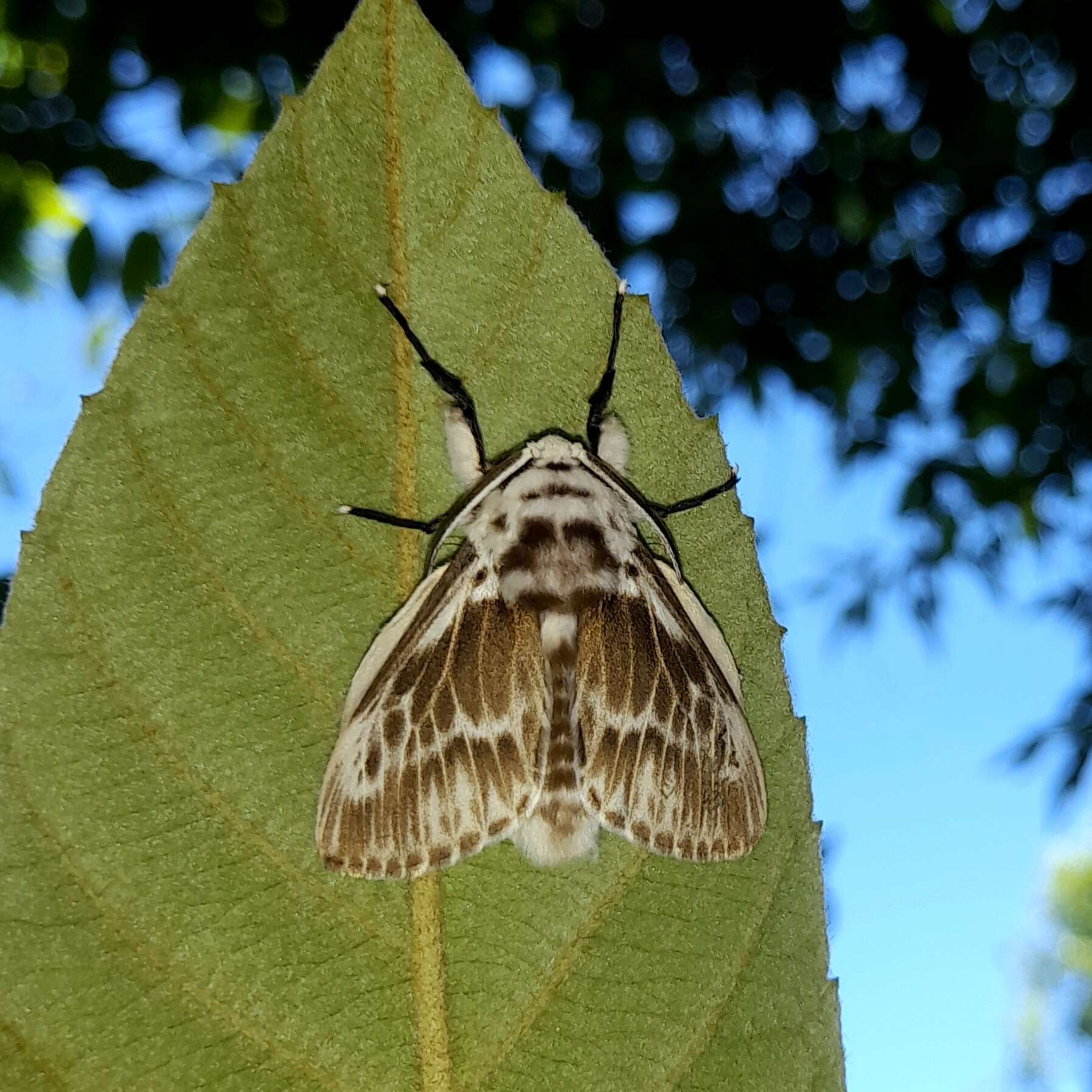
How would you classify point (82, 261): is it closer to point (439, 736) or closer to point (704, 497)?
point (439, 736)

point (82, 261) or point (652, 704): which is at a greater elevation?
point (82, 261)

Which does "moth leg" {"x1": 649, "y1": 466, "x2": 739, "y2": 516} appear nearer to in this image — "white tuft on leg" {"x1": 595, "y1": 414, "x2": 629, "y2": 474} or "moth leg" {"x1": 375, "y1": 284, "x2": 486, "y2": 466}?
"white tuft on leg" {"x1": 595, "y1": 414, "x2": 629, "y2": 474}

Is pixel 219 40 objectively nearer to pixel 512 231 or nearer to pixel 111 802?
pixel 512 231

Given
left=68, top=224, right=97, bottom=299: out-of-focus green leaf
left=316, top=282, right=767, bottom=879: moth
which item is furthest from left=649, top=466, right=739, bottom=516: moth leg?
left=68, top=224, right=97, bottom=299: out-of-focus green leaf

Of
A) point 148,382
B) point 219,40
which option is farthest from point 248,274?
point 219,40

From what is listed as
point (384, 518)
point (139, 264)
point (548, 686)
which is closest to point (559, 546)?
point (548, 686)

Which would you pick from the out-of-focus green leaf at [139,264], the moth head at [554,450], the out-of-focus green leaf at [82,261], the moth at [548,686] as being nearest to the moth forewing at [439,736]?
the moth at [548,686]
